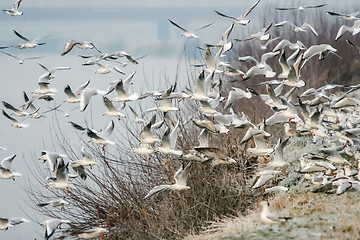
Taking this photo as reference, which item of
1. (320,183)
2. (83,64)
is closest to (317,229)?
(320,183)

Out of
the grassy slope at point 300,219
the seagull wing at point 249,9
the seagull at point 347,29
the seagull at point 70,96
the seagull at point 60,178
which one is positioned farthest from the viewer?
the seagull at point 347,29

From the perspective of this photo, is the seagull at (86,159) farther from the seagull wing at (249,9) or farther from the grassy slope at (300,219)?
the seagull wing at (249,9)

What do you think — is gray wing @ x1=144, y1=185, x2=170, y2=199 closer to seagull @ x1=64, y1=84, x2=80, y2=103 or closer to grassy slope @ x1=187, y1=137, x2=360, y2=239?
grassy slope @ x1=187, y1=137, x2=360, y2=239

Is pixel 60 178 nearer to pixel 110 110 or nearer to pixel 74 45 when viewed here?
pixel 110 110

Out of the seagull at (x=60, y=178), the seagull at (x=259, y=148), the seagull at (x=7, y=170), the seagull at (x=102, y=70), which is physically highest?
the seagull at (x=102, y=70)

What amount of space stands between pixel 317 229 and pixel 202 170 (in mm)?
2669

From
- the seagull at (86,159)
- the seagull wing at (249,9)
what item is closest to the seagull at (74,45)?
the seagull at (86,159)

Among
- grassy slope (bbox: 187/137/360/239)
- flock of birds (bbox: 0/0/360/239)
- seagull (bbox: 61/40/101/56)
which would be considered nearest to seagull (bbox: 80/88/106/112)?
flock of birds (bbox: 0/0/360/239)

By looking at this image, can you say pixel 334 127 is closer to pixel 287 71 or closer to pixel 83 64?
pixel 287 71

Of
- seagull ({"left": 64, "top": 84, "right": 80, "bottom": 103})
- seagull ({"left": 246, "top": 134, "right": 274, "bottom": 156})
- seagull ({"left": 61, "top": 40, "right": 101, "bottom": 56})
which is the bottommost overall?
seagull ({"left": 246, "top": 134, "right": 274, "bottom": 156})

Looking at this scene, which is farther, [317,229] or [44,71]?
[44,71]

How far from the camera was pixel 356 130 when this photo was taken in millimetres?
9312

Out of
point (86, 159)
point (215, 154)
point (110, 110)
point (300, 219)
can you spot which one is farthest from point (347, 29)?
point (86, 159)

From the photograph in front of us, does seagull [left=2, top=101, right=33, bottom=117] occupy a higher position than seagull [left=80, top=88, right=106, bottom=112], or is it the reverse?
seagull [left=80, top=88, right=106, bottom=112]
